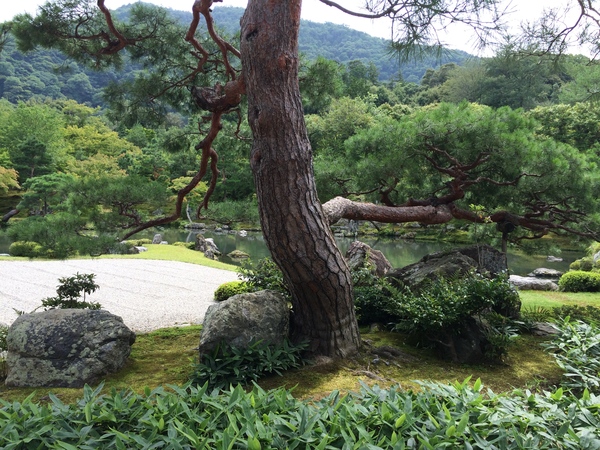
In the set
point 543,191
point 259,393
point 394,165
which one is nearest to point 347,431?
point 259,393

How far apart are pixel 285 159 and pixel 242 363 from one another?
1538 millimetres

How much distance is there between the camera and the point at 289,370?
135 inches

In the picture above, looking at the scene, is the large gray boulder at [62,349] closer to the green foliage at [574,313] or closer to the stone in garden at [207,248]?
the green foliage at [574,313]

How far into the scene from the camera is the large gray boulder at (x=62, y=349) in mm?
3473

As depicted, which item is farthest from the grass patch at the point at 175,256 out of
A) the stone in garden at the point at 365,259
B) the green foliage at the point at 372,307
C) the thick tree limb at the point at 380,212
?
the thick tree limb at the point at 380,212

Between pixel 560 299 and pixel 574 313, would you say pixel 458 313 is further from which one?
pixel 560 299

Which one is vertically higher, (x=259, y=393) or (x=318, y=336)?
(x=259, y=393)

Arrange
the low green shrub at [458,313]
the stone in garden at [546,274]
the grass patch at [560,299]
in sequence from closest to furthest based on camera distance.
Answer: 1. the low green shrub at [458,313]
2. the grass patch at [560,299]
3. the stone in garden at [546,274]

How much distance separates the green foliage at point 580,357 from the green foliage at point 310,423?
0.80 meters

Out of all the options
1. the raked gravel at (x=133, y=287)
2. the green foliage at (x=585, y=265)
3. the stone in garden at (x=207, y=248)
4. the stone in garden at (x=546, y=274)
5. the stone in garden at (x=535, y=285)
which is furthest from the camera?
the stone in garden at (x=207, y=248)

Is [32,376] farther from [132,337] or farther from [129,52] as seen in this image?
[129,52]

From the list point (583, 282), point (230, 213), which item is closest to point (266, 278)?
point (230, 213)

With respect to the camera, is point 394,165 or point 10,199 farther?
point 10,199

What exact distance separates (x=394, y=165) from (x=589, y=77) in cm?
321
